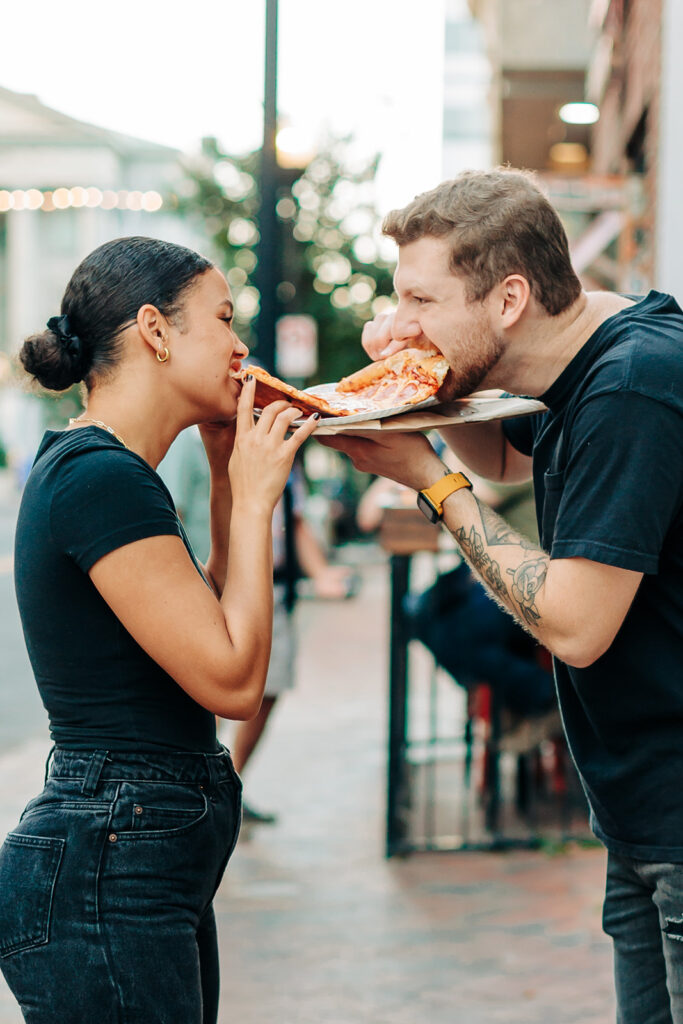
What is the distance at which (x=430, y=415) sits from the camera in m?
2.18

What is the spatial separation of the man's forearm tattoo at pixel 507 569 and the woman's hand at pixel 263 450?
1.22ft

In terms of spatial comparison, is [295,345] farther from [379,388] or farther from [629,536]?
[629,536]

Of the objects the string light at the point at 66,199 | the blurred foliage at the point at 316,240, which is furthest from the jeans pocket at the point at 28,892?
the blurred foliage at the point at 316,240

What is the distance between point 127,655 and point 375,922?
2889 millimetres

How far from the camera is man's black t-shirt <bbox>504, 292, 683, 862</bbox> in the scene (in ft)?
5.86

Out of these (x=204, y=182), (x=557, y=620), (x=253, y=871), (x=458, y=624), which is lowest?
(x=253, y=871)

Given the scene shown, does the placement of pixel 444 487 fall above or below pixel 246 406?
below

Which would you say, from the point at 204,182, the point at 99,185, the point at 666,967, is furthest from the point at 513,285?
the point at 204,182

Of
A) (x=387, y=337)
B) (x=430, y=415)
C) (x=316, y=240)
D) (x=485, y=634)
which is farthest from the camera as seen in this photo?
(x=316, y=240)

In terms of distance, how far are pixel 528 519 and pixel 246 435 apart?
3.02 meters

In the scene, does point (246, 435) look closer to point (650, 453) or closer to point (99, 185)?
point (650, 453)

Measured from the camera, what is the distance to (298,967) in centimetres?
395

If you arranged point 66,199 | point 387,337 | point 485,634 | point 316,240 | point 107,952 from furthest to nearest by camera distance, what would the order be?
point 316,240 < point 66,199 < point 485,634 < point 387,337 < point 107,952

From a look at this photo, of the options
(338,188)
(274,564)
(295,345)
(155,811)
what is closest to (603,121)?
(295,345)
